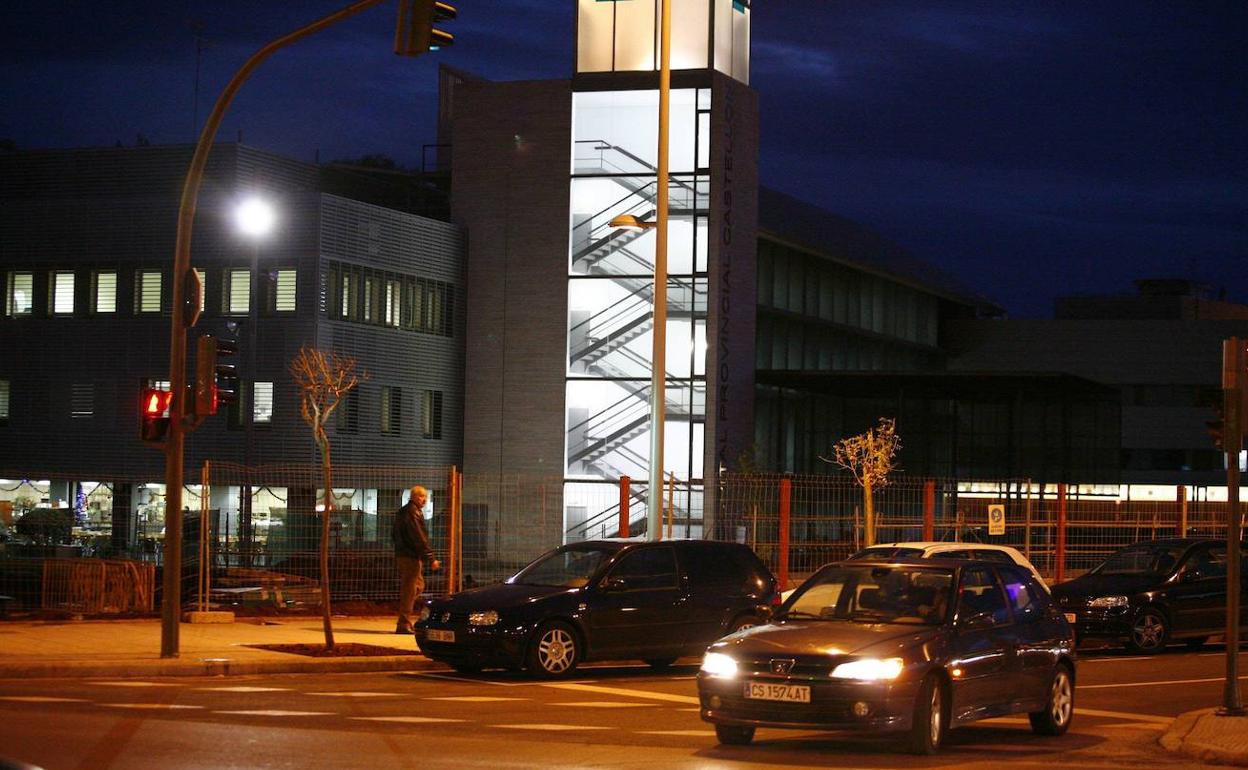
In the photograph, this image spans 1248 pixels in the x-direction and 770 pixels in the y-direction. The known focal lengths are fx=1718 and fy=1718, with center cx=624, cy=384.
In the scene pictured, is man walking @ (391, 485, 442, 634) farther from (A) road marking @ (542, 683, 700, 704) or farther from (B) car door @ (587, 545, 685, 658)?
(A) road marking @ (542, 683, 700, 704)

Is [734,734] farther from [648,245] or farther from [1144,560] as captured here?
[648,245]

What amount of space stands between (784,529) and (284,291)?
2127cm

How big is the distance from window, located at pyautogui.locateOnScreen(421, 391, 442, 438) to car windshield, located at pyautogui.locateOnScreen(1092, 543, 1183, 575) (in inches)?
1114

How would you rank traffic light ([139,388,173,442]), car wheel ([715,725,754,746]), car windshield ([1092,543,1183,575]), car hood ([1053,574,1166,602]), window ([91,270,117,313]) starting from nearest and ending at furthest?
car wheel ([715,725,754,746])
traffic light ([139,388,173,442])
car hood ([1053,574,1166,602])
car windshield ([1092,543,1183,575])
window ([91,270,117,313])

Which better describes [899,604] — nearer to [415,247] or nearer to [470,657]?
[470,657]

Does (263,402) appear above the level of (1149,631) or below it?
above

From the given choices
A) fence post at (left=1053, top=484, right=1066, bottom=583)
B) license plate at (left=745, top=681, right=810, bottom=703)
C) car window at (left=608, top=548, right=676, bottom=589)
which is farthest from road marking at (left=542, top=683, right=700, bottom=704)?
fence post at (left=1053, top=484, right=1066, bottom=583)

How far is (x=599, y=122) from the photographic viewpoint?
49719 millimetres

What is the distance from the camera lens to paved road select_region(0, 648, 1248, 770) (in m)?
12.0

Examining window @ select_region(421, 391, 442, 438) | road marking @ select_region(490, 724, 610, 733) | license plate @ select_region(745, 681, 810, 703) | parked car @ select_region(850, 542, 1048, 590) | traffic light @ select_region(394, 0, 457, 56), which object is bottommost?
road marking @ select_region(490, 724, 610, 733)

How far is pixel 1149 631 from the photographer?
23.0 meters

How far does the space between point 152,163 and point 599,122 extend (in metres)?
13.2

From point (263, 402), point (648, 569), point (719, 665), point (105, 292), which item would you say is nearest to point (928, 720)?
point (719, 665)

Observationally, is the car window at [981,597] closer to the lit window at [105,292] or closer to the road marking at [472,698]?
the road marking at [472,698]
